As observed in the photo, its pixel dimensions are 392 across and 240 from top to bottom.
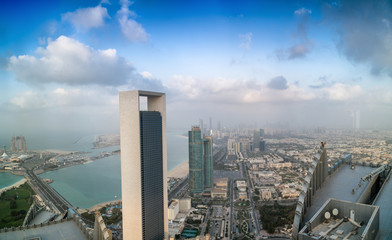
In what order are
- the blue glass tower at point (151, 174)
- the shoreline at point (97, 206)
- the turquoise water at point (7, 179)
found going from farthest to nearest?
the turquoise water at point (7, 179)
the shoreline at point (97, 206)
the blue glass tower at point (151, 174)

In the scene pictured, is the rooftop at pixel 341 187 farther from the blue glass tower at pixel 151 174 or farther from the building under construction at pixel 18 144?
the building under construction at pixel 18 144

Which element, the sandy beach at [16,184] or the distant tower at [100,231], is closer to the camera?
the distant tower at [100,231]

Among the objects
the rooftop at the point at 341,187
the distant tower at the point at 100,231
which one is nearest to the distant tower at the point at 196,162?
the rooftop at the point at 341,187

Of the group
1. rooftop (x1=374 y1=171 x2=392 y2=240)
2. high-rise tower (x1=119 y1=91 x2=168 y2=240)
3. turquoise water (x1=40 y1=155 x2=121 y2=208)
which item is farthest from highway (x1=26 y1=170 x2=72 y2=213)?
rooftop (x1=374 y1=171 x2=392 y2=240)

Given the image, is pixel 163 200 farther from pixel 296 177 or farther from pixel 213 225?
pixel 296 177

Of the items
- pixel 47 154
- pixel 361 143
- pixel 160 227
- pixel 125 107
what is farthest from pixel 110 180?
pixel 361 143
